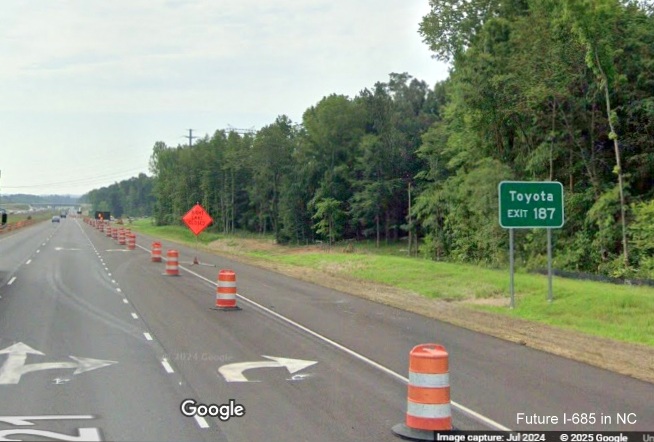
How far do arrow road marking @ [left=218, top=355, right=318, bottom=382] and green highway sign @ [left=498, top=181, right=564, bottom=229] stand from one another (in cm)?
1039

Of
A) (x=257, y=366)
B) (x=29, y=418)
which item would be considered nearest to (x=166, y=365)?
(x=257, y=366)

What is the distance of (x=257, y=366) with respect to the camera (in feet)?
41.9

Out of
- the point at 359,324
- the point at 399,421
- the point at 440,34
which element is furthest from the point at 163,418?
the point at 440,34

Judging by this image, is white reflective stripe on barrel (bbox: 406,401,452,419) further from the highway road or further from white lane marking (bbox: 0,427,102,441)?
white lane marking (bbox: 0,427,102,441)

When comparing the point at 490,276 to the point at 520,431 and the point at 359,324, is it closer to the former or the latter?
the point at 359,324

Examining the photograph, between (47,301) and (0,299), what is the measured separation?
1.60 metres

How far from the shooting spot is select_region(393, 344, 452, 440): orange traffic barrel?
8.50 m

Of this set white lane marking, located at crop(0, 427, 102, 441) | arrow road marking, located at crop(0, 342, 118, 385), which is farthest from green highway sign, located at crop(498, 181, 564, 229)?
white lane marking, located at crop(0, 427, 102, 441)

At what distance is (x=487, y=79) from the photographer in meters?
44.1

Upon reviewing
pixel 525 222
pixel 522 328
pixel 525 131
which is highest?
pixel 525 131

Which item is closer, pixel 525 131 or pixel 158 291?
pixel 158 291

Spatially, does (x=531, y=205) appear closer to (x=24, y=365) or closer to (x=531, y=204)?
(x=531, y=204)

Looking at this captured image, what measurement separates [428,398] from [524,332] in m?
9.50

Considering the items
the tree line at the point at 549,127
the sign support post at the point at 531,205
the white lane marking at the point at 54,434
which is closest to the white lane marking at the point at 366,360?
the white lane marking at the point at 54,434
